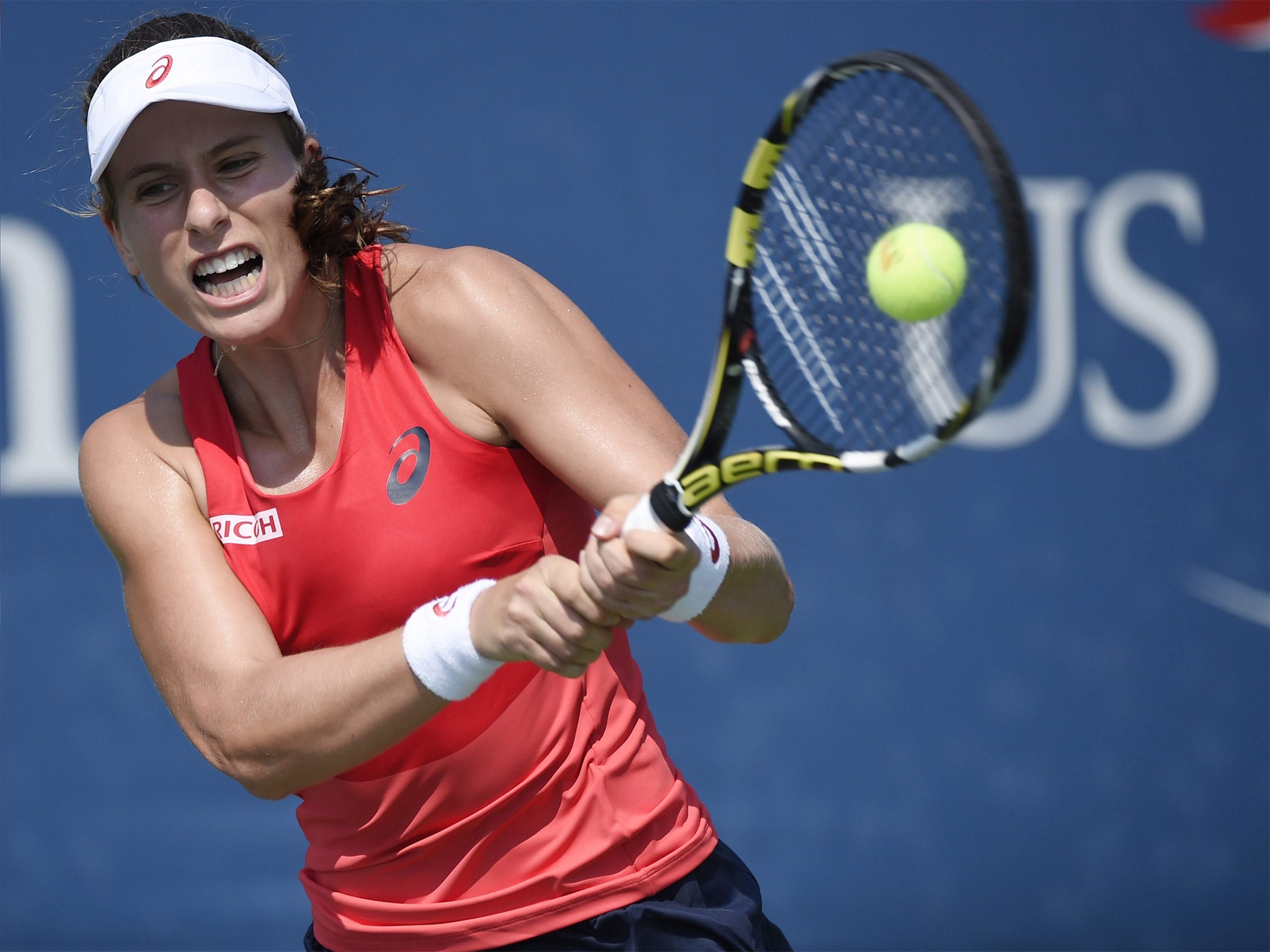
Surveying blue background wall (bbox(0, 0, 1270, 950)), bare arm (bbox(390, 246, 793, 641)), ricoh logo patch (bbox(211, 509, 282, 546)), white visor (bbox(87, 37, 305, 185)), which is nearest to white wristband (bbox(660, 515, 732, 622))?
bare arm (bbox(390, 246, 793, 641))

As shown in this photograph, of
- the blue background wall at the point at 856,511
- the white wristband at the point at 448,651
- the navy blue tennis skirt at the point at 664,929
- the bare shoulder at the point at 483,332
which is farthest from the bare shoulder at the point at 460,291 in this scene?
the blue background wall at the point at 856,511

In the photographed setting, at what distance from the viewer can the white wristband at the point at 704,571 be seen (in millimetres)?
1467

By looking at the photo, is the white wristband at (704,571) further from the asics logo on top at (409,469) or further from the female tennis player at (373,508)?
the asics logo on top at (409,469)

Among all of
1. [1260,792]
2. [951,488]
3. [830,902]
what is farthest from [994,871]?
[951,488]

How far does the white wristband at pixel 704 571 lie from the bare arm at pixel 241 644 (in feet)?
0.42

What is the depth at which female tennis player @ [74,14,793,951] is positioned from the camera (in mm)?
1677

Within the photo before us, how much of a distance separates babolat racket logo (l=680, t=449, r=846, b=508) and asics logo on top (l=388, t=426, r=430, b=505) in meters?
0.42

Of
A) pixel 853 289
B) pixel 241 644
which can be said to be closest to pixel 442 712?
pixel 241 644

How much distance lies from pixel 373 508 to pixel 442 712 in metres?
0.27

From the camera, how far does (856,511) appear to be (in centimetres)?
356

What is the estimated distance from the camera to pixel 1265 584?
3.61m

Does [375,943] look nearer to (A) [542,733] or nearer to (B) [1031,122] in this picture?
(A) [542,733]

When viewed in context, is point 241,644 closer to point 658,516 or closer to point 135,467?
point 135,467

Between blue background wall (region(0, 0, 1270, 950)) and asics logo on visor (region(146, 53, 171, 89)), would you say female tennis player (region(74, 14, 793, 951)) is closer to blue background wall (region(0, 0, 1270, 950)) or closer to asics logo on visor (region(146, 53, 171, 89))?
asics logo on visor (region(146, 53, 171, 89))
